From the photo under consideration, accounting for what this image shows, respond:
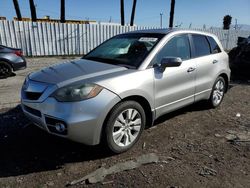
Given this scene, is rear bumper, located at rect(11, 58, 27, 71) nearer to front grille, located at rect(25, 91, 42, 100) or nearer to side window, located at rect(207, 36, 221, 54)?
front grille, located at rect(25, 91, 42, 100)

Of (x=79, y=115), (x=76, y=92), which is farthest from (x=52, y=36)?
(x=79, y=115)

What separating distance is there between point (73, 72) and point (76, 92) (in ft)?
1.76

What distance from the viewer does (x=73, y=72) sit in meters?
3.53

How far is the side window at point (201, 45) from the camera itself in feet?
15.5

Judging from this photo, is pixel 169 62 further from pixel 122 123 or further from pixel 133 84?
pixel 122 123

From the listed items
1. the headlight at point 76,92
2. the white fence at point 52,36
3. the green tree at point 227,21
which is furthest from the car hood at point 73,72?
the green tree at point 227,21

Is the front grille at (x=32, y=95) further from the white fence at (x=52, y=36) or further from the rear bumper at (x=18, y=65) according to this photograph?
the white fence at (x=52, y=36)

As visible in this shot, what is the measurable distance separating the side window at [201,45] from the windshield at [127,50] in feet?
3.01

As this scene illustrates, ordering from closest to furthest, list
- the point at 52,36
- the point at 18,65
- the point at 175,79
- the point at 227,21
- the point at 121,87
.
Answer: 1. the point at 121,87
2. the point at 175,79
3. the point at 18,65
4. the point at 52,36
5. the point at 227,21

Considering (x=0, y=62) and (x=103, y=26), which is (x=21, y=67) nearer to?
(x=0, y=62)

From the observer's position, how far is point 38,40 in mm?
14086

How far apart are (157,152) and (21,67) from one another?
6.85 metres

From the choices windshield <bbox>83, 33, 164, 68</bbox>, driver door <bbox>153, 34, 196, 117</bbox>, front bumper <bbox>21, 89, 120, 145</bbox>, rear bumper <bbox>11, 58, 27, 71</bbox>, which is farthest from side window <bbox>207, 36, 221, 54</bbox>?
rear bumper <bbox>11, 58, 27, 71</bbox>

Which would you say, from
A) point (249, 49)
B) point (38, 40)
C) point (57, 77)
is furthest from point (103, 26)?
point (57, 77)
